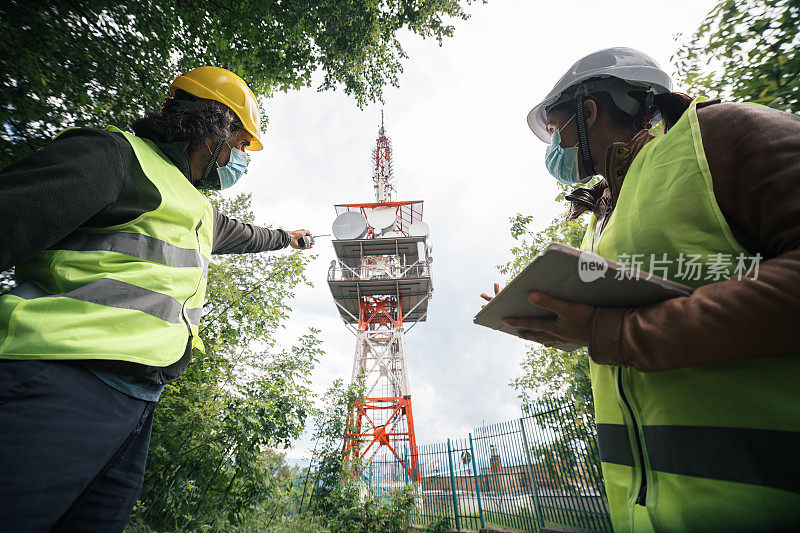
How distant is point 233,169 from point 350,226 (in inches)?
488

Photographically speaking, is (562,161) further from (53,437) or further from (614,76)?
(53,437)

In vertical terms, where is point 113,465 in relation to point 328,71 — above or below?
below

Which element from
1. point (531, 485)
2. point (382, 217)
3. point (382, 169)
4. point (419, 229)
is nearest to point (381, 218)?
point (382, 217)

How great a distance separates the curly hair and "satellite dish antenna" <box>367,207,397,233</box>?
13.8m

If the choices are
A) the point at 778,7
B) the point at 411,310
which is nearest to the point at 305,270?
the point at 778,7

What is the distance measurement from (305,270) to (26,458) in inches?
234

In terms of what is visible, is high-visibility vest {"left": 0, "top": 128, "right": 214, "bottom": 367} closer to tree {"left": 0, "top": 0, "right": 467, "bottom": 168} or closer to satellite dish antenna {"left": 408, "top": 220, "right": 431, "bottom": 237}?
tree {"left": 0, "top": 0, "right": 467, "bottom": 168}

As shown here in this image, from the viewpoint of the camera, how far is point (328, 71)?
5.33 metres

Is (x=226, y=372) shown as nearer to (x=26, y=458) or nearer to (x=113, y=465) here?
(x=113, y=465)

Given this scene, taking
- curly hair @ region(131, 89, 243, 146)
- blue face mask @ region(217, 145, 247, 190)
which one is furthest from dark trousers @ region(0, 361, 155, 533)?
blue face mask @ region(217, 145, 247, 190)

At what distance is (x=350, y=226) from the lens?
1450 cm

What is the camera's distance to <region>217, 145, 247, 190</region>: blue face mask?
2110 mm

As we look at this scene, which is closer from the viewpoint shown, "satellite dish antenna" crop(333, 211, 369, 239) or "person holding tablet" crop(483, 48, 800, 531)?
"person holding tablet" crop(483, 48, 800, 531)

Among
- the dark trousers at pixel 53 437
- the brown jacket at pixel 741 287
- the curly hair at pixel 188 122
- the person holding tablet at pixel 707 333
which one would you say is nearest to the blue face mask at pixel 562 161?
the person holding tablet at pixel 707 333
